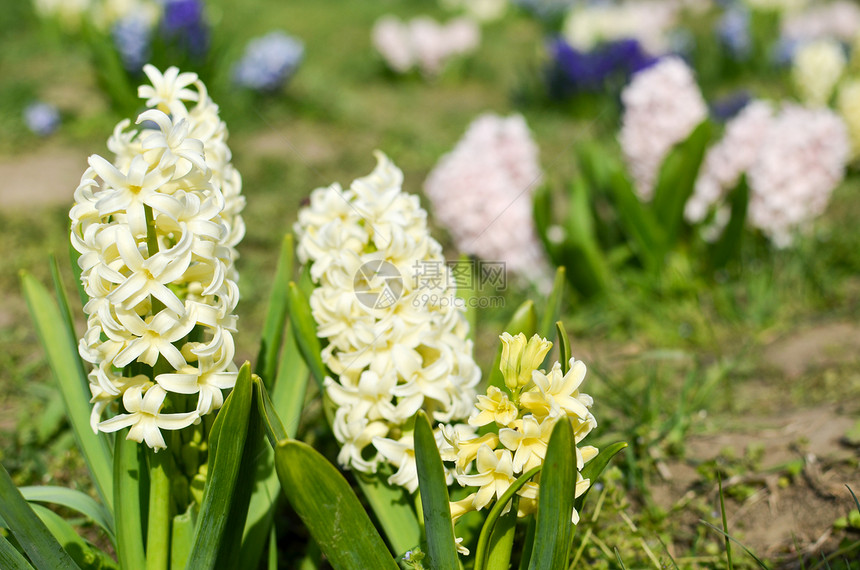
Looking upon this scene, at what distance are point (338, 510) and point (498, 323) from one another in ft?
6.99

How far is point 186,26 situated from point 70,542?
15.0 ft

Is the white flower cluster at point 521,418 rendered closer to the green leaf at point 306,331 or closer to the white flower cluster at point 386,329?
the white flower cluster at point 386,329

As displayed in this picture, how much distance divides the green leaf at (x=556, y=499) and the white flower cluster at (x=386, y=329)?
0.30 metres

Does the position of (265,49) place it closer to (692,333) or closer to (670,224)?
(670,224)

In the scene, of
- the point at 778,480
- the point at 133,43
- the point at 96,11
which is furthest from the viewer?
the point at 96,11

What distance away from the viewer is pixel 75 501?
59.9 inches

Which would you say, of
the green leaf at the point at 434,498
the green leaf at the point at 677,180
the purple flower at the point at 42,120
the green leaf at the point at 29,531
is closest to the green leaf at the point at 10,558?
the green leaf at the point at 29,531

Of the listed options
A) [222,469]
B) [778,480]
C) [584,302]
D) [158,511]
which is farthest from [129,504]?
[584,302]

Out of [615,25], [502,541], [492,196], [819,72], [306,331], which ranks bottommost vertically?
[502,541]

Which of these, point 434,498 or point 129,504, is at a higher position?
point 129,504

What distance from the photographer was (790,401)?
2557 millimetres

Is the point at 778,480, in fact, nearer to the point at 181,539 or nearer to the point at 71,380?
the point at 181,539

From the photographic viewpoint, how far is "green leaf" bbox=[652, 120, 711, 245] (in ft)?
10.3

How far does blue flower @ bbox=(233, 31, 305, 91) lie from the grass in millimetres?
180
